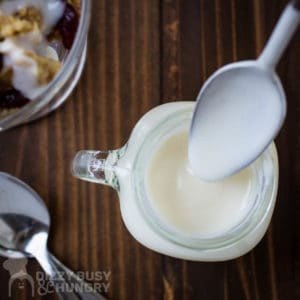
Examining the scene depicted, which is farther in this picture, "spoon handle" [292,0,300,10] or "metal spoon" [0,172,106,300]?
"metal spoon" [0,172,106,300]

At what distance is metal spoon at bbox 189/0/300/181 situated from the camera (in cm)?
52

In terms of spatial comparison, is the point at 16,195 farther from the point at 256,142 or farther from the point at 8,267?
the point at 256,142

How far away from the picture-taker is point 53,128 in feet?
2.50

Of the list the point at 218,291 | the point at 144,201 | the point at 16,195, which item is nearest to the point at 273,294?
the point at 218,291

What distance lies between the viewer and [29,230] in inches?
29.3

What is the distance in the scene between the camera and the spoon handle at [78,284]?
73 centimetres

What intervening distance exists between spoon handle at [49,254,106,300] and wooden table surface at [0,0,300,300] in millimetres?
14

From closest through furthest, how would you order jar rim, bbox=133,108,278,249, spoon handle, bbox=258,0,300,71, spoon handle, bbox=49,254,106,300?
spoon handle, bbox=258,0,300,71, jar rim, bbox=133,108,278,249, spoon handle, bbox=49,254,106,300

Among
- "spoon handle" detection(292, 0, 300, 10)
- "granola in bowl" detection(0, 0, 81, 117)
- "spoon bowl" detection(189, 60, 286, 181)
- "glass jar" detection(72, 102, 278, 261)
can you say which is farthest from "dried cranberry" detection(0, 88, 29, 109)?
"spoon handle" detection(292, 0, 300, 10)

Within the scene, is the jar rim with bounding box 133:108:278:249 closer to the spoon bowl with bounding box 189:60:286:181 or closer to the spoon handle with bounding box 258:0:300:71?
the spoon bowl with bounding box 189:60:286:181

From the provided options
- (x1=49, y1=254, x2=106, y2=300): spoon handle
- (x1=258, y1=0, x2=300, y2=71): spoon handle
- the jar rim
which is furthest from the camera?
(x1=49, y1=254, x2=106, y2=300): spoon handle

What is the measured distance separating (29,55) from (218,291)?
0.36 metres

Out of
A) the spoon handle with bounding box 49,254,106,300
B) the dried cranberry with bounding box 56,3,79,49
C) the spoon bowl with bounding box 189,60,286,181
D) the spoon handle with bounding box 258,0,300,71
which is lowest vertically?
the spoon handle with bounding box 49,254,106,300

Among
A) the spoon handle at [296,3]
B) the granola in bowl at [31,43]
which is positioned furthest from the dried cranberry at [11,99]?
the spoon handle at [296,3]
